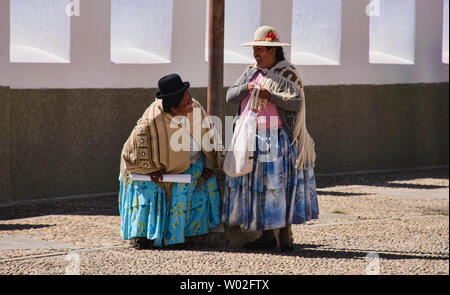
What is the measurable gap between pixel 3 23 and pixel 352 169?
6122mm

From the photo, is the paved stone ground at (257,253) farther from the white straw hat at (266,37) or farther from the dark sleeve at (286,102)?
the white straw hat at (266,37)

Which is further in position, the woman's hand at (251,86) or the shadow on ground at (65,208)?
the shadow on ground at (65,208)

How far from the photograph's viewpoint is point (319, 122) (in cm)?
1457

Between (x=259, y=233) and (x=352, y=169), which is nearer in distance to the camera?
(x=259, y=233)

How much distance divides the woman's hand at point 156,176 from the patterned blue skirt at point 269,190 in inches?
22.5

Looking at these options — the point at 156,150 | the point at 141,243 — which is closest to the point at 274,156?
the point at 156,150

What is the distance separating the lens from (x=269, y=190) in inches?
339

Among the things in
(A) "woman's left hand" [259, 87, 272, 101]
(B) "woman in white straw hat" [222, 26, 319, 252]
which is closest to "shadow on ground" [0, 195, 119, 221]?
(B) "woman in white straw hat" [222, 26, 319, 252]

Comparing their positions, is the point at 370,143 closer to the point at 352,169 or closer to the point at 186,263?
the point at 352,169

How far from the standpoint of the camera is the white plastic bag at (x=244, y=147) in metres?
8.51

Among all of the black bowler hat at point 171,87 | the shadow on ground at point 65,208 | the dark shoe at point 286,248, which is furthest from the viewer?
the shadow on ground at point 65,208

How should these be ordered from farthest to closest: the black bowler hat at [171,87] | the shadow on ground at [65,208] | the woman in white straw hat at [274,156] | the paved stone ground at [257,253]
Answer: the shadow on ground at [65,208] < the woman in white straw hat at [274,156] < the black bowler hat at [171,87] < the paved stone ground at [257,253]

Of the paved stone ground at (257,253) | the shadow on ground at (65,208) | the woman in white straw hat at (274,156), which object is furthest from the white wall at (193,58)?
the woman in white straw hat at (274,156)

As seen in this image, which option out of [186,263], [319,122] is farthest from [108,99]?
[186,263]
